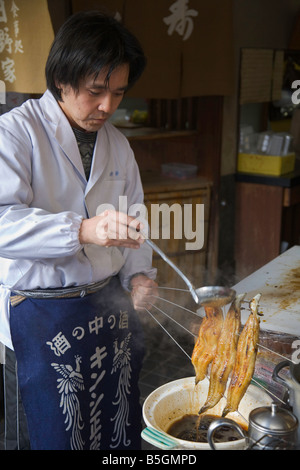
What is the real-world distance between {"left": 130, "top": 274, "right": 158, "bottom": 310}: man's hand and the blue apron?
3.6 inches

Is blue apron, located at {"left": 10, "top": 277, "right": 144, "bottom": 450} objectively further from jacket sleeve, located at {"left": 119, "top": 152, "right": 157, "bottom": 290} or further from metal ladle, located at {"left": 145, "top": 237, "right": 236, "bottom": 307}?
metal ladle, located at {"left": 145, "top": 237, "right": 236, "bottom": 307}

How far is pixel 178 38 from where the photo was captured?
4.23 m

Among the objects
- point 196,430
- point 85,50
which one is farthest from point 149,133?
point 196,430

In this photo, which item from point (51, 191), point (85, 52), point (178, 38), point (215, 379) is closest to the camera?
point (215, 379)

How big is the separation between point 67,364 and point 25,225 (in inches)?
24.0

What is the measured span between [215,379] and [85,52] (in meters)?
1.23

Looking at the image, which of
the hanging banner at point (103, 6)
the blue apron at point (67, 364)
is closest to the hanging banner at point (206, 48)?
the hanging banner at point (103, 6)

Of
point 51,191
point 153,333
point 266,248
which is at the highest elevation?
point 51,191

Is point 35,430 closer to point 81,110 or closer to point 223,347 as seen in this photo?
point 223,347

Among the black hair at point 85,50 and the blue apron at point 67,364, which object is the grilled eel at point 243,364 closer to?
the blue apron at point 67,364

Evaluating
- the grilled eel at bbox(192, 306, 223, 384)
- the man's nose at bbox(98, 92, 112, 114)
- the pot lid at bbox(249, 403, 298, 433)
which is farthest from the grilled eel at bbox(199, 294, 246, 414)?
the man's nose at bbox(98, 92, 112, 114)

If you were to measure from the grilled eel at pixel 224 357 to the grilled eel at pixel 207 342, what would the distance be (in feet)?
0.06
